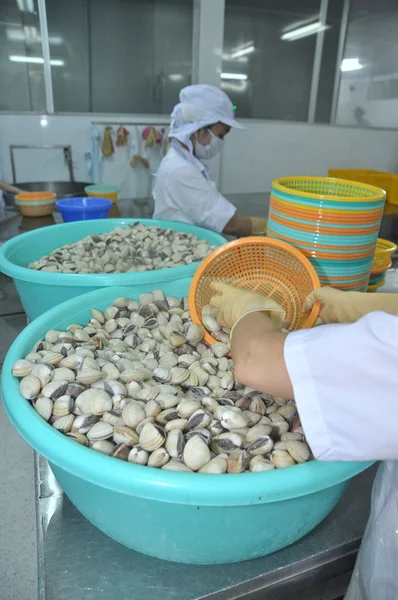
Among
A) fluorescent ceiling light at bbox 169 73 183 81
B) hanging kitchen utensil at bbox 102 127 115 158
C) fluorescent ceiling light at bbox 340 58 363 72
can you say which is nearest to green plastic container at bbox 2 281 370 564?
hanging kitchen utensil at bbox 102 127 115 158

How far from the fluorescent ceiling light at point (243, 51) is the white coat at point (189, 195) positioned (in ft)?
7.03

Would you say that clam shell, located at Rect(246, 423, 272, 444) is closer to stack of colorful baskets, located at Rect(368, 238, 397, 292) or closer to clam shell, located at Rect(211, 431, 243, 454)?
clam shell, located at Rect(211, 431, 243, 454)

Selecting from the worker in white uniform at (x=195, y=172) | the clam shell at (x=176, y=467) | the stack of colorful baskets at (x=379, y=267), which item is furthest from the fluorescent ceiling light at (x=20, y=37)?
the clam shell at (x=176, y=467)

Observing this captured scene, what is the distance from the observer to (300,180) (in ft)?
3.04

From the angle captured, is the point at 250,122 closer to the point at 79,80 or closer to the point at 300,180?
the point at 79,80

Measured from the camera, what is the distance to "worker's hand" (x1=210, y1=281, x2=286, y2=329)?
2.32 feet

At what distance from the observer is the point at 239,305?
0.73 m

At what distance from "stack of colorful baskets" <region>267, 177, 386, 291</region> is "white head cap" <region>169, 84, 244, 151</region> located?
A: 103cm

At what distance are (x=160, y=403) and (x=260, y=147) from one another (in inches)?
128

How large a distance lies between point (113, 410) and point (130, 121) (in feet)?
9.43

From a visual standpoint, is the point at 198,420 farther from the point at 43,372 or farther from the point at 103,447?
the point at 43,372

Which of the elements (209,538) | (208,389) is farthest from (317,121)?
(209,538)

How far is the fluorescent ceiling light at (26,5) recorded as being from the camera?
2.78m

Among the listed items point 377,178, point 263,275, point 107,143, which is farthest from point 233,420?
point 107,143
